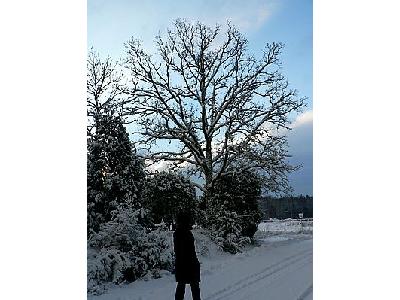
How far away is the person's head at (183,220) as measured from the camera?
3.99 metres

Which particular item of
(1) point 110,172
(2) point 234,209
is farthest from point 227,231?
(1) point 110,172

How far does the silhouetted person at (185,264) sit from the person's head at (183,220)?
1.4 inches

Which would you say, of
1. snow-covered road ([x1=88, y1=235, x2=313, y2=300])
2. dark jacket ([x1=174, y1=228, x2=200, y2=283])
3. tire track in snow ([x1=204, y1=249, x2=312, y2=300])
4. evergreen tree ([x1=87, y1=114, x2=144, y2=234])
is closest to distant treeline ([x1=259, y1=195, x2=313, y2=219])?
snow-covered road ([x1=88, y1=235, x2=313, y2=300])

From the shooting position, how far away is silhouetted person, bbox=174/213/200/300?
388cm

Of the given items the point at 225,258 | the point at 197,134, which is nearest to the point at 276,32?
the point at 197,134

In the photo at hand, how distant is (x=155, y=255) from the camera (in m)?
4.20

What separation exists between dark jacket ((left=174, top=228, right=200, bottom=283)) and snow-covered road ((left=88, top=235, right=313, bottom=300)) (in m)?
0.10

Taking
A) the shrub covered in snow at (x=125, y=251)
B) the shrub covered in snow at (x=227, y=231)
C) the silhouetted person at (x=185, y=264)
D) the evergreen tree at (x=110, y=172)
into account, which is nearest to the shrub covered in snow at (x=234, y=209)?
the shrub covered in snow at (x=227, y=231)

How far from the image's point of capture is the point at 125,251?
4.42 m

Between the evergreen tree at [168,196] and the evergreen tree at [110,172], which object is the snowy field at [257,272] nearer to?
the evergreen tree at [168,196]

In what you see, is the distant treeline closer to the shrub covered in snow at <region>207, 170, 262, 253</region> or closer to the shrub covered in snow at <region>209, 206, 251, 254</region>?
the shrub covered in snow at <region>207, 170, 262, 253</region>
